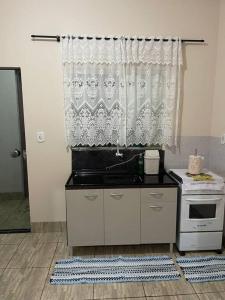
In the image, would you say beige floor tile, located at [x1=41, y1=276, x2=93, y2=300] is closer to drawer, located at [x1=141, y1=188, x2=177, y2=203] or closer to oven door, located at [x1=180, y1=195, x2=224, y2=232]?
drawer, located at [x1=141, y1=188, x2=177, y2=203]

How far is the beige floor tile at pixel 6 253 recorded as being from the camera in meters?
2.30

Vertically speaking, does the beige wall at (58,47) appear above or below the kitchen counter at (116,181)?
above

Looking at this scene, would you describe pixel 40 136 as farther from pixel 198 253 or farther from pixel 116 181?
pixel 198 253

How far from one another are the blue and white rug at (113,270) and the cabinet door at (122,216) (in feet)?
0.62

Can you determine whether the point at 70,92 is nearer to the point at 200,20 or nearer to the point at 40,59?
the point at 40,59

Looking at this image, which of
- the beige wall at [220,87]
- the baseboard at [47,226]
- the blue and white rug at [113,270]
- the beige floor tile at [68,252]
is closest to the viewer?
the blue and white rug at [113,270]

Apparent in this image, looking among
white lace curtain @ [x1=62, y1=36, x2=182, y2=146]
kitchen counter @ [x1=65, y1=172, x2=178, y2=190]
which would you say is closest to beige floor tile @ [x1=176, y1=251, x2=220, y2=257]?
kitchen counter @ [x1=65, y1=172, x2=178, y2=190]

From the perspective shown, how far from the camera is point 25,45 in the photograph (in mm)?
2494

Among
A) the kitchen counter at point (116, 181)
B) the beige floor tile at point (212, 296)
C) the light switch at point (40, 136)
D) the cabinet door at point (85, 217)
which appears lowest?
the beige floor tile at point (212, 296)

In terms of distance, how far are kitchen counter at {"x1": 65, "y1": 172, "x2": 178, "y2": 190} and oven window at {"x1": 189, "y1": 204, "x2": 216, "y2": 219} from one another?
321 mm

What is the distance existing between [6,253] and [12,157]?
52.4 inches

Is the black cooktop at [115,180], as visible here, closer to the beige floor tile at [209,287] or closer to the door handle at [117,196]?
the door handle at [117,196]

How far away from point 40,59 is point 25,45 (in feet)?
0.69

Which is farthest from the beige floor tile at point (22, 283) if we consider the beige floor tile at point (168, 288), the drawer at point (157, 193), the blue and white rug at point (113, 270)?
the drawer at point (157, 193)
